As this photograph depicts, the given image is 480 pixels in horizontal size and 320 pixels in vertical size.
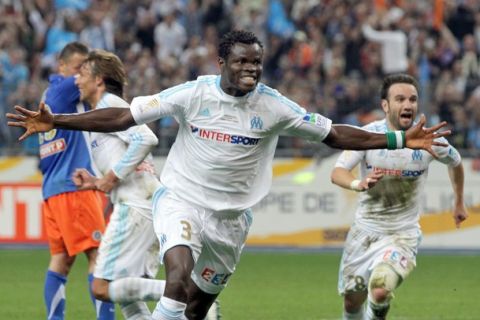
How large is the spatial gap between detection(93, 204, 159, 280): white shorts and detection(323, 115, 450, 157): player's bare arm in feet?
6.42

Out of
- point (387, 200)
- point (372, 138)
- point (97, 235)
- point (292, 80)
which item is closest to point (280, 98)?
point (372, 138)

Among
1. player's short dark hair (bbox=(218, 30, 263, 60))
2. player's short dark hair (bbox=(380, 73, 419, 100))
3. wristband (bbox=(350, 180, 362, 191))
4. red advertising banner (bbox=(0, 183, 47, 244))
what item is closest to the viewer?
player's short dark hair (bbox=(218, 30, 263, 60))

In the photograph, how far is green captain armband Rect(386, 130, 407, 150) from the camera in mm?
8953

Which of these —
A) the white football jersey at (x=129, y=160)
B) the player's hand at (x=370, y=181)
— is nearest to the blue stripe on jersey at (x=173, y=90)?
the white football jersey at (x=129, y=160)

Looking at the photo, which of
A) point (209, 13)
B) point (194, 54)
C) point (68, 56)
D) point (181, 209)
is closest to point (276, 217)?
point (194, 54)

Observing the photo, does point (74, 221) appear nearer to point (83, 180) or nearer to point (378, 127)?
point (83, 180)

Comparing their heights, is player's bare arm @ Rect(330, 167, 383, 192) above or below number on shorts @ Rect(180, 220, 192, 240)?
above

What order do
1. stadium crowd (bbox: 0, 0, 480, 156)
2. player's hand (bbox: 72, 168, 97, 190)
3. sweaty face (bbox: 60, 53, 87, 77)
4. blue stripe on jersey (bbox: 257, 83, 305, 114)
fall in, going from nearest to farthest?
blue stripe on jersey (bbox: 257, 83, 305, 114)
player's hand (bbox: 72, 168, 97, 190)
sweaty face (bbox: 60, 53, 87, 77)
stadium crowd (bbox: 0, 0, 480, 156)

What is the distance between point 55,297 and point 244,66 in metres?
3.17

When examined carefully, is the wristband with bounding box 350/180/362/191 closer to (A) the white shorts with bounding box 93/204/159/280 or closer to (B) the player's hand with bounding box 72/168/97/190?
(A) the white shorts with bounding box 93/204/159/280

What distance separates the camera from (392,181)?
10.6 m

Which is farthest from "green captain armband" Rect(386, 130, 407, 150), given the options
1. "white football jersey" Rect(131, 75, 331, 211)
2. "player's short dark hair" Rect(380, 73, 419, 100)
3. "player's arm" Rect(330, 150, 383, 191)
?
"player's short dark hair" Rect(380, 73, 419, 100)

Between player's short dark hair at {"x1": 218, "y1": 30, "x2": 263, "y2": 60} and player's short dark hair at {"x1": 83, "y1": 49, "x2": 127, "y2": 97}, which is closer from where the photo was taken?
player's short dark hair at {"x1": 218, "y1": 30, "x2": 263, "y2": 60}

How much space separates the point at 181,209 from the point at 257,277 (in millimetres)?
7708
